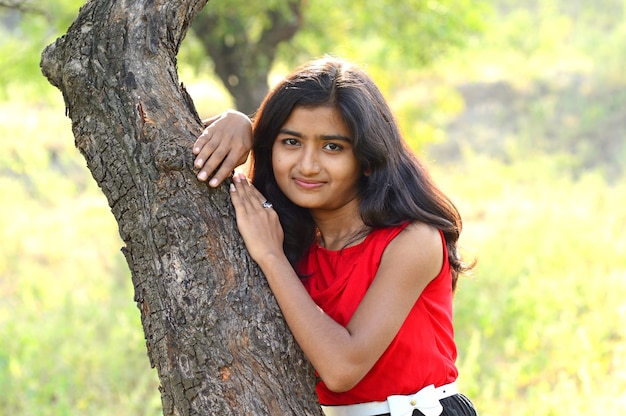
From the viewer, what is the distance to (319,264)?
2.16 m

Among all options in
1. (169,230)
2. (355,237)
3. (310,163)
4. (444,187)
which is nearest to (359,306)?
(355,237)

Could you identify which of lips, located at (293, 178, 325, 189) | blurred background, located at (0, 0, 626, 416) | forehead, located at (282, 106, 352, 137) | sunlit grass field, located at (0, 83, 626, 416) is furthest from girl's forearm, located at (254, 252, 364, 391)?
sunlit grass field, located at (0, 83, 626, 416)

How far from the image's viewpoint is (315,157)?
6.60 ft

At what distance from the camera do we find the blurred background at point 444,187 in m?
4.39

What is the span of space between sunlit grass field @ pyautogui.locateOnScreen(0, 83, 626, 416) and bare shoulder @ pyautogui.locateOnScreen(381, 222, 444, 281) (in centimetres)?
93

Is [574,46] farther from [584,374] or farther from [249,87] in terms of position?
[584,374]

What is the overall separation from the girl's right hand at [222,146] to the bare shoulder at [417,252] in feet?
1.49

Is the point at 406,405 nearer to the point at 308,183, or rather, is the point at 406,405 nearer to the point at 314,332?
the point at 314,332

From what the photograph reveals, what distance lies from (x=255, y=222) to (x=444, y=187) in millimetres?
8196

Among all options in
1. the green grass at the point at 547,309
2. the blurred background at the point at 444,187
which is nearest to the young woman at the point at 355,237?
the blurred background at the point at 444,187

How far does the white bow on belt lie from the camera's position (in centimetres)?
195

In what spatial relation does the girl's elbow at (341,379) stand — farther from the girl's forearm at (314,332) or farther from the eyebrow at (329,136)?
the eyebrow at (329,136)

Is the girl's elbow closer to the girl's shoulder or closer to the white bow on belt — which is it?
the white bow on belt

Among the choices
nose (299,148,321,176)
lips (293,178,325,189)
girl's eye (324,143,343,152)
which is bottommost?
lips (293,178,325,189)
